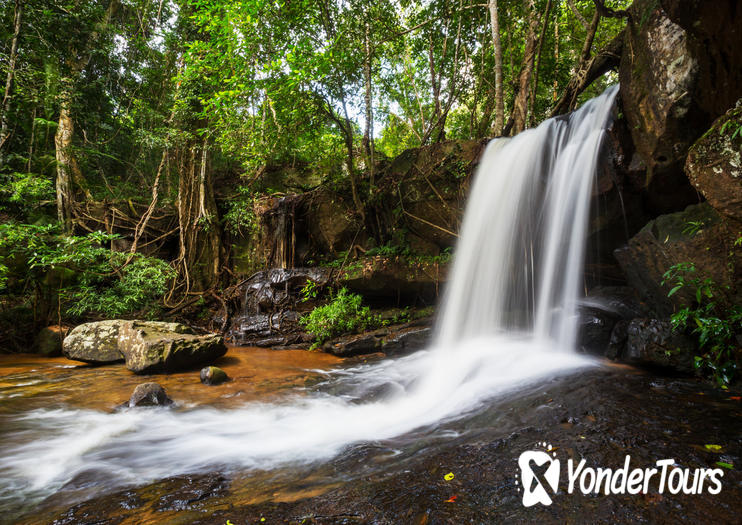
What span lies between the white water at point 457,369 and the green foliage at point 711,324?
3.97ft

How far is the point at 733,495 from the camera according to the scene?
5.53ft

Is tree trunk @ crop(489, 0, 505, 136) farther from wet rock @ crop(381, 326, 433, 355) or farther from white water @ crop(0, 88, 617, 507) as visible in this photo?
wet rock @ crop(381, 326, 433, 355)

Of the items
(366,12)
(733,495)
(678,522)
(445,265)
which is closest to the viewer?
(678,522)

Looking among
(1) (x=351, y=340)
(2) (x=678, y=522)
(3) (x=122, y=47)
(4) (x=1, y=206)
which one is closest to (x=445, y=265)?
(1) (x=351, y=340)

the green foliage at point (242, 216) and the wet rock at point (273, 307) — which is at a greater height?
the green foliage at point (242, 216)

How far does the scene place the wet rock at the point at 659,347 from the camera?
12.1ft

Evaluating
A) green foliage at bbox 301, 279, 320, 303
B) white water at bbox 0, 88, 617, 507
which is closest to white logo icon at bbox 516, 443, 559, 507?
white water at bbox 0, 88, 617, 507

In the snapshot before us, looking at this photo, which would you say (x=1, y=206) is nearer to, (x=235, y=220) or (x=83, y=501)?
(x=235, y=220)

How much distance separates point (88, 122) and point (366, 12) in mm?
8826

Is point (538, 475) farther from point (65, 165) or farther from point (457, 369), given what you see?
point (65, 165)

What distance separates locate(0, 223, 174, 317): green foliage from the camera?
6320mm

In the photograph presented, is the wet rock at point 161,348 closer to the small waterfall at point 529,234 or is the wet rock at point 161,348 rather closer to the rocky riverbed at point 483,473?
the rocky riverbed at point 483,473

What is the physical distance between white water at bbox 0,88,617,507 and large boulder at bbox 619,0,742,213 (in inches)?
26.4

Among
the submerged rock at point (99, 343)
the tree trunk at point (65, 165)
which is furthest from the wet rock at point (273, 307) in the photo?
the tree trunk at point (65, 165)
